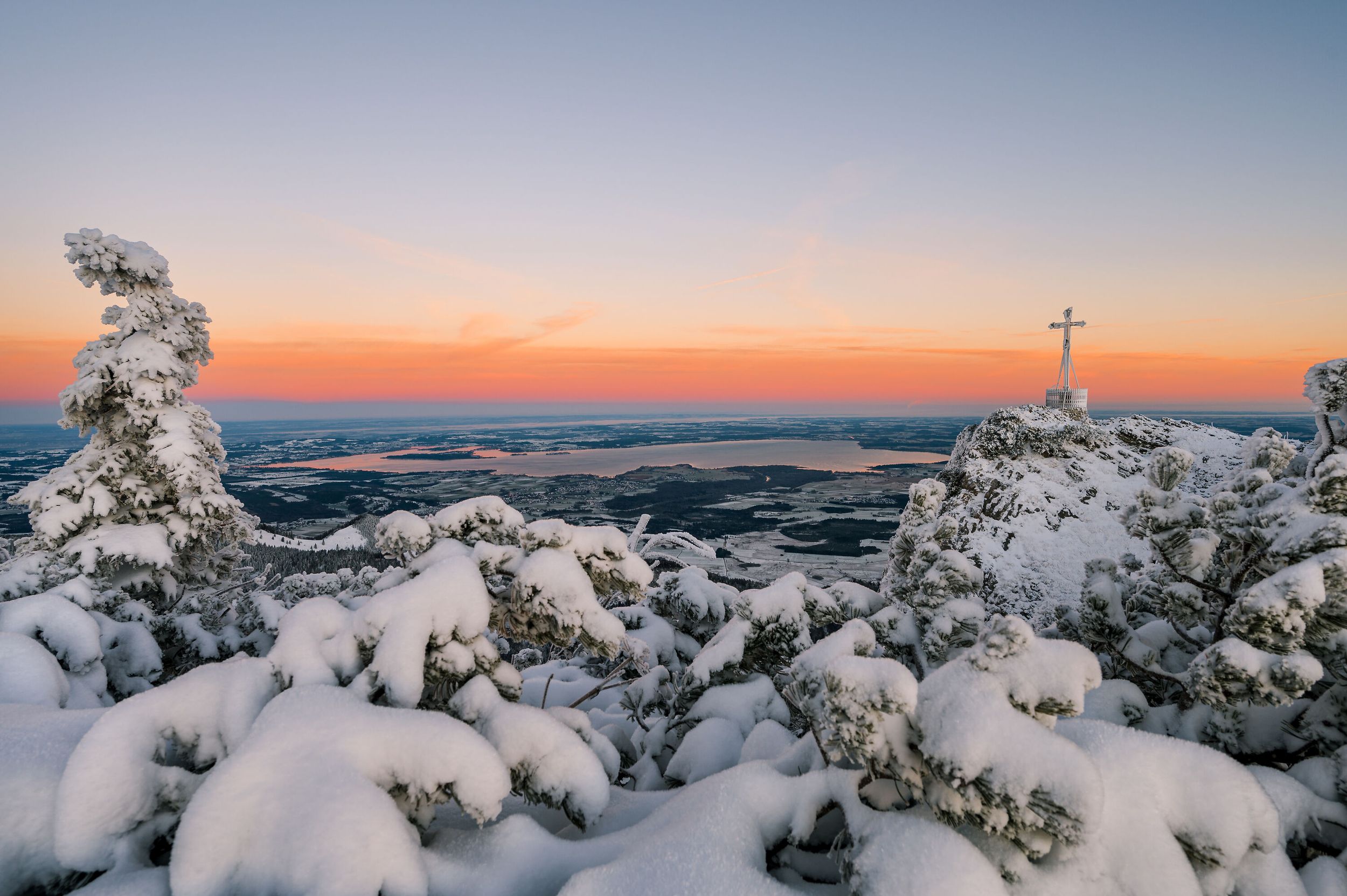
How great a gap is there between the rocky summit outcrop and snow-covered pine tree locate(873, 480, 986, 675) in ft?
17.6

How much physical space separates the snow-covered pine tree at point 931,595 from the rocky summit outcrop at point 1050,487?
535 cm

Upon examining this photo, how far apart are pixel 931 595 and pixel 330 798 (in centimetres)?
446

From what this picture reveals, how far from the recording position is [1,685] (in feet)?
11.5

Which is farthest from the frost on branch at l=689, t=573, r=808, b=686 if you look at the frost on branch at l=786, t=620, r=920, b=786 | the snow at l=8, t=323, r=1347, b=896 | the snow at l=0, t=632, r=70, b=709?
the snow at l=0, t=632, r=70, b=709

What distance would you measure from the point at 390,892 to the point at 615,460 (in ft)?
546

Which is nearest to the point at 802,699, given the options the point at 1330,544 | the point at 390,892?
the point at 390,892

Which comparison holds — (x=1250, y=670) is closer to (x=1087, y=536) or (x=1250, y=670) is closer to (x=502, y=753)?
(x=502, y=753)

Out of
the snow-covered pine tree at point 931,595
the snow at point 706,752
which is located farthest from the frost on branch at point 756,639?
the snow-covered pine tree at point 931,595

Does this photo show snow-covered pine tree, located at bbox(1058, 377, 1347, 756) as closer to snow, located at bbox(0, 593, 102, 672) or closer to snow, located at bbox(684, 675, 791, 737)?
snow, located at bbox(684, 675, 791, 737)

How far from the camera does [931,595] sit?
16.1 feet

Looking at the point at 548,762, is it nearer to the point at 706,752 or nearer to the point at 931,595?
the point at 706,752

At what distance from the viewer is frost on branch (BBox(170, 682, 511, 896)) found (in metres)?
2.05

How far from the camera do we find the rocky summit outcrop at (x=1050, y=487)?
484 inches

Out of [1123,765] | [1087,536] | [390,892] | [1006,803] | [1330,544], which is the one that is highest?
[1330,544]
